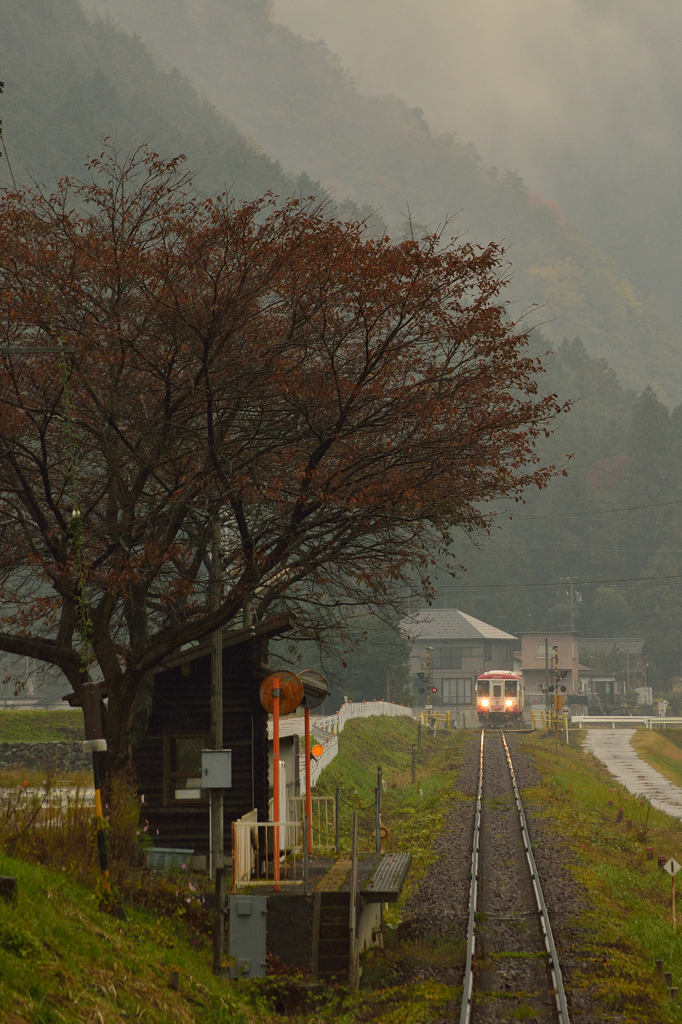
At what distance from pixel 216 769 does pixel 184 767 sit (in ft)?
14.5

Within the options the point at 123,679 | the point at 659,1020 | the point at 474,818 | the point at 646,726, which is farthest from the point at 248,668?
the point at 646,726

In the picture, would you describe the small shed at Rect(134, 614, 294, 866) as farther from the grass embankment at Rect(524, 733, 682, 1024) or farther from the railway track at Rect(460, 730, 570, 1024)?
the grass embankment at Rect(524, 733, 682, 1024)

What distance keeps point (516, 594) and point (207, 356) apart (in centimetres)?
11346

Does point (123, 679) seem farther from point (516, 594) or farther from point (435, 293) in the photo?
point (516, 594)

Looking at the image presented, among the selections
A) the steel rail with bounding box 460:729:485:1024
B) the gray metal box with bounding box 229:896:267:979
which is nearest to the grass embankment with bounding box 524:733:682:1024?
the steel rail with bounding box 460:729:485:1024

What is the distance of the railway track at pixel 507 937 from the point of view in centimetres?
1202

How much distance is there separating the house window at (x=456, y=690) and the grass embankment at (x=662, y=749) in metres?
34.1

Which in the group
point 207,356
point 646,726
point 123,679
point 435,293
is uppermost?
point 435,293

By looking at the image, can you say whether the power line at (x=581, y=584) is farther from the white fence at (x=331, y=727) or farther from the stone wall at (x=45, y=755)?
the stone wall at (x=45, y=755)

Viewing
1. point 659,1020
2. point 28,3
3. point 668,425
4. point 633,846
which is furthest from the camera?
point 28,3

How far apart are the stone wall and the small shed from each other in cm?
1717

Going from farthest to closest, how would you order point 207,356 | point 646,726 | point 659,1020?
point 646,726 → point 207,356 → point 659,1020

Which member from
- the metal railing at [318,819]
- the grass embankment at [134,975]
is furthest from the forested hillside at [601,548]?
the grass embankment at [134,975]

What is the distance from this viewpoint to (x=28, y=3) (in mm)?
157500
